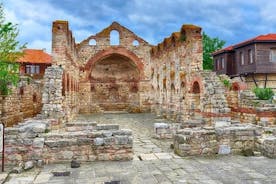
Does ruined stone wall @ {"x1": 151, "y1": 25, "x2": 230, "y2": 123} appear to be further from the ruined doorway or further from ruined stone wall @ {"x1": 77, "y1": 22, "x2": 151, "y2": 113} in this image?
the ruined doorway

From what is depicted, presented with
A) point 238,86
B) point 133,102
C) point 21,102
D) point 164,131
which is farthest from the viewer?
point 133,102

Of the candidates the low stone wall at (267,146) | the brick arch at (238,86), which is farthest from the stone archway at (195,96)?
the low stone wall at (267,146)

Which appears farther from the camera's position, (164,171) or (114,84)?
(114,84)

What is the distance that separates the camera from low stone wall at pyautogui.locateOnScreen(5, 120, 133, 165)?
7.38 m

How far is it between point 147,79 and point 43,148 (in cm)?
1868

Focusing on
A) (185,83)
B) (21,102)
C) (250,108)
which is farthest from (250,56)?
(21,102)

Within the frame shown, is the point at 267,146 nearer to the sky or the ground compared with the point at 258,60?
nearer to the ground

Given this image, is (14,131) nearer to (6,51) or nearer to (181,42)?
(6,51)

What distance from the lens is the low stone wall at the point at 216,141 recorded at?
26.8 feet

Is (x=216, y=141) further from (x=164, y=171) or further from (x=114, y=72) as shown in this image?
(x=114, y=72)

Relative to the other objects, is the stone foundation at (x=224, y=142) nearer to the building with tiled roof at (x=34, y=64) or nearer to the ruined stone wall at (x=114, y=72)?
Result: the ruined stone wall at (x=114, y=72)

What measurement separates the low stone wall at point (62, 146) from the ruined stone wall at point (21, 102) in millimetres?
5848

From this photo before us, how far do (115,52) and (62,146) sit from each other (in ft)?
60.5

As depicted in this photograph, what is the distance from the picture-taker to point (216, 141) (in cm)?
839
